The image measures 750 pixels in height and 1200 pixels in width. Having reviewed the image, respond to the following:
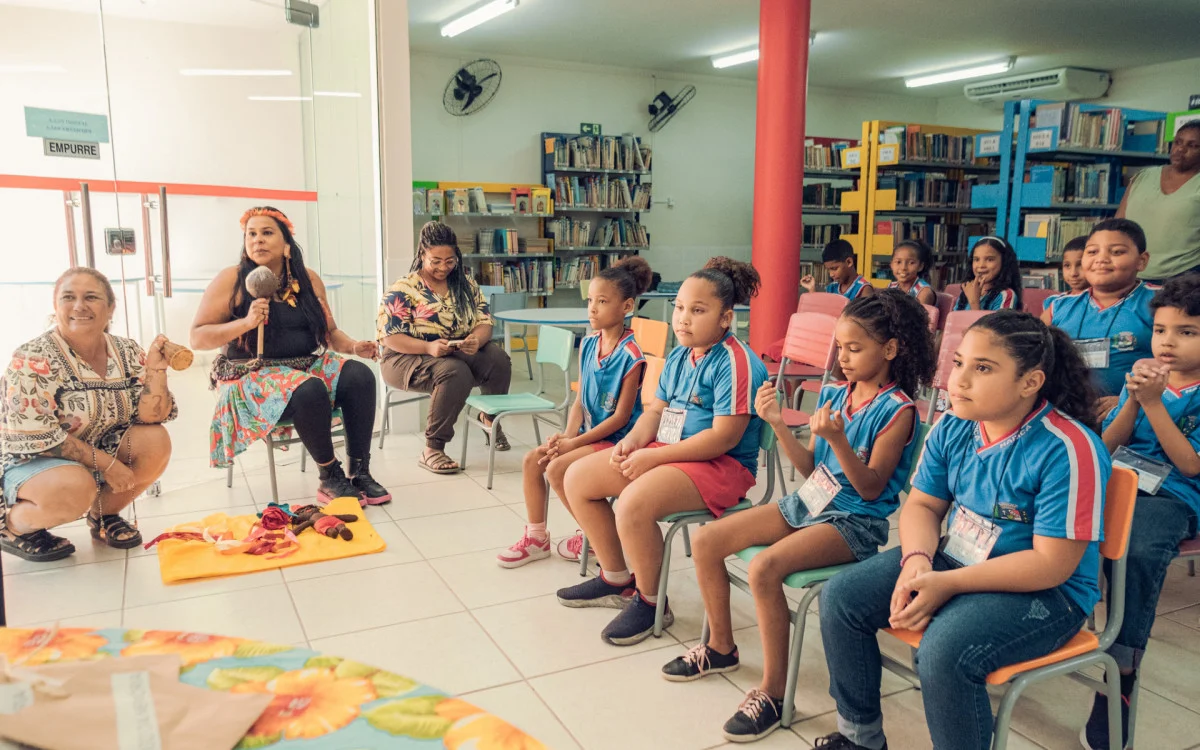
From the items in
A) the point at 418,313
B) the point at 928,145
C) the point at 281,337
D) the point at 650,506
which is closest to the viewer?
the point at 650,506

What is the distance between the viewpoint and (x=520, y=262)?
28.6 ft

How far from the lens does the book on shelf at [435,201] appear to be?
788 cm

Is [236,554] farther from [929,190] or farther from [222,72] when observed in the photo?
[929,190]

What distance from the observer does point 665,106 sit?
9.60m

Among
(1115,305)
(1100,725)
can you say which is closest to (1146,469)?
→ (1100,725)

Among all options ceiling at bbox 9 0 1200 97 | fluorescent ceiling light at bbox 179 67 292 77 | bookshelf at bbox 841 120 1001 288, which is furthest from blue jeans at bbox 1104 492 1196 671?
ceiling at bbox 9 0 1200 97

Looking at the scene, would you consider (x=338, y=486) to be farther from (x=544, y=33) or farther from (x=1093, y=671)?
(x=544, y=33)

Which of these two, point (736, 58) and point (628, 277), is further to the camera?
point (736, 58)

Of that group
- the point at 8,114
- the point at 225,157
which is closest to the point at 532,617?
the point at 8,114

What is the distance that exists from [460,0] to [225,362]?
4.35 meters

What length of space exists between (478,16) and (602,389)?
517cm

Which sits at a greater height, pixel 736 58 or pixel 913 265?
pixel 736 58

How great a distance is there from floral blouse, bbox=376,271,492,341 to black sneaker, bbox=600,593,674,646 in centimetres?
213

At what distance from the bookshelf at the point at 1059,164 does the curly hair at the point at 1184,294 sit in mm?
4330
